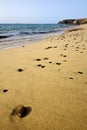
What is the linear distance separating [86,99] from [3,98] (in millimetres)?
1280

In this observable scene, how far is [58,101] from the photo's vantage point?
280 centimetres

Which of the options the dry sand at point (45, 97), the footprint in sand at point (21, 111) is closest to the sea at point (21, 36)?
the dry sand at point (45, 97)

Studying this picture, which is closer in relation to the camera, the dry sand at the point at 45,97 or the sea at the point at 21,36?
the dry sand at the point at 45,97

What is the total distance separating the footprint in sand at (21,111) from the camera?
8.14 feet

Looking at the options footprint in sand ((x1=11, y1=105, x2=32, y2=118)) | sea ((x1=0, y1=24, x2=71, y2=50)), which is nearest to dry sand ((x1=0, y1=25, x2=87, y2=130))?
footprint in sand ((x1=11, y1=105, x2=32, y2=118))

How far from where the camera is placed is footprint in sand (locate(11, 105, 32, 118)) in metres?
2.48

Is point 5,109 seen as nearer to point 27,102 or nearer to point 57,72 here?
point 27,102

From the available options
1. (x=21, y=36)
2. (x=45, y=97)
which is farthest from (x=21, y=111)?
(x=21, y=36)

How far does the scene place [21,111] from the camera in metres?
2.53

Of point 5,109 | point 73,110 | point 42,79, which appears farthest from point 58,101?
point 42,79

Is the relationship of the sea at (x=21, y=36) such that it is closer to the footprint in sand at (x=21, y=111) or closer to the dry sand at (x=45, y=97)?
the dry sand at (x=45, y=97)

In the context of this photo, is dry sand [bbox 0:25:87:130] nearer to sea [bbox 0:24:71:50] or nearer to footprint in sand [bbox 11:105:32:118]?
footprint in sand [bbox 11:105:32:118]

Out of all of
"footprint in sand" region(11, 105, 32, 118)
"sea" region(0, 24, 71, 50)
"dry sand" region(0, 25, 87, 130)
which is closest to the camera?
"dry sand" region(0, 25, 87, 130)

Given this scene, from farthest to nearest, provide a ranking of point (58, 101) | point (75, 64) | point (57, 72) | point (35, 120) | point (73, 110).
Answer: point (75, 64) < point (57, 72) < point (58, 101) < point (73, 110) < point (35, 120)
